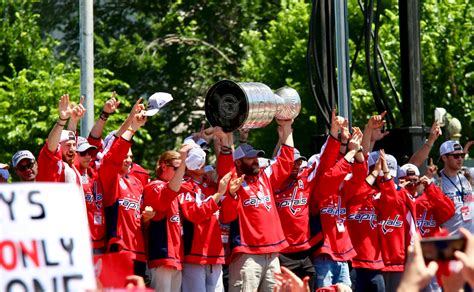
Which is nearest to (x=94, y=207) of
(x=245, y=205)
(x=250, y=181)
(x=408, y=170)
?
(x=245, y=205)

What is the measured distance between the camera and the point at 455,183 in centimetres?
1323

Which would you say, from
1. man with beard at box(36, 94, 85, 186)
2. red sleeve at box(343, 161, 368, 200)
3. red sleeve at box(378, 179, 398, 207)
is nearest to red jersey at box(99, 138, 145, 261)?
man with beard at box(36, 94, 85, 186)

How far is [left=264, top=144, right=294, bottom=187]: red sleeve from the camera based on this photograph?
11484 millimetres

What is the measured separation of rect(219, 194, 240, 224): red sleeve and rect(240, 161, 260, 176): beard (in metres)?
0.37

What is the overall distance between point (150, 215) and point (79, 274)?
5.02m

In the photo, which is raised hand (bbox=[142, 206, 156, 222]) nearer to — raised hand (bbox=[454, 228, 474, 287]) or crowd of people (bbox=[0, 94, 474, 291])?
A: crowd of people (bbox=[0, 94, 474, 291])

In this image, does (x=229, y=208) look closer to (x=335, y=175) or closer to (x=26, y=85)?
(x=335, y=175)

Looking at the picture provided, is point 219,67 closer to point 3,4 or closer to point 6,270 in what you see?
point 3,4

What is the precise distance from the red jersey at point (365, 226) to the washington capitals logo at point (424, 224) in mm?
846

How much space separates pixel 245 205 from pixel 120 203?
49.4 inches

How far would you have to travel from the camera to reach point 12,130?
65.1 feet

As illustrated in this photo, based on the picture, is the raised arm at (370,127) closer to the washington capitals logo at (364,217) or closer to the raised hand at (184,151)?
the washington capitals logo at (364,217)

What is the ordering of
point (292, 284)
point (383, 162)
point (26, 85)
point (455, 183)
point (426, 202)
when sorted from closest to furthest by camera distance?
point (292, 284)
point (383, 162)
point (426, 202)
point (455, 183)
point (26, 85)

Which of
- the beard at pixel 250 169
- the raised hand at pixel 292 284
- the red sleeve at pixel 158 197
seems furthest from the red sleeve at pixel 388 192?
the raised hand at pixel 292 284
